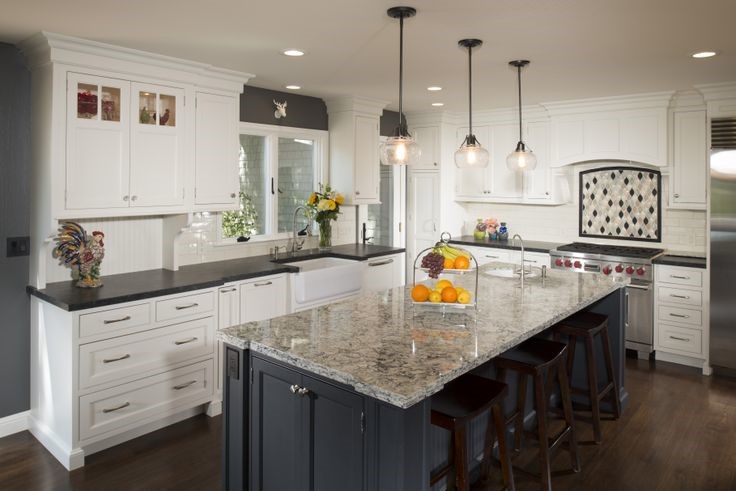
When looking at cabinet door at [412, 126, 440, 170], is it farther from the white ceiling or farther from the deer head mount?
the deer head mount

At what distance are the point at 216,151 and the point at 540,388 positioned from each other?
2.86 m

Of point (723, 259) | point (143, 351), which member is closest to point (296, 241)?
point (143, 351)

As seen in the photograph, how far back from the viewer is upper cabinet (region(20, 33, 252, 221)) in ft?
11.0

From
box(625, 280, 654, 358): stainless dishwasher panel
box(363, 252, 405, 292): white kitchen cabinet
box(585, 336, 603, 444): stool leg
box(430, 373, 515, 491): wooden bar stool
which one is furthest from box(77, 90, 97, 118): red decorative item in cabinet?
box(625, 280, 654, 358): stainless dishwasher panel

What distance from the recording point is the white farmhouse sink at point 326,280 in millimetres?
4422

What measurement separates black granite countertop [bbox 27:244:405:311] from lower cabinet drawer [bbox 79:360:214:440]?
0.54 metres

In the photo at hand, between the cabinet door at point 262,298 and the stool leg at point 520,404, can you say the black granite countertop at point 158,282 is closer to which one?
the cabinet door at point 262,298

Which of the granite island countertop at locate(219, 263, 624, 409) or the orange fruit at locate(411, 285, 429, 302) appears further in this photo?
the orange fruit at locate(411, 285, 429, 302)

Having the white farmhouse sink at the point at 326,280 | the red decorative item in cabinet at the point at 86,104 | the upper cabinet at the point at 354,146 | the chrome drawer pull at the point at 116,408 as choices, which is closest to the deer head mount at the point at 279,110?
the upper cabinet at the point at 354,146

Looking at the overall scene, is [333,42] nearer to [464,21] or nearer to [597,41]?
[464,21]

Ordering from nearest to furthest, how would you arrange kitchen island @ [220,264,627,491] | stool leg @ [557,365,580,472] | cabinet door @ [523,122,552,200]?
kitchen island @ [220,264,627,491] → stool leg @ [557,365,580,472] → cabinet door @ [523,122,552,200]

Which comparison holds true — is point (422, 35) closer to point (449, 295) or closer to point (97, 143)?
point (449, 295)

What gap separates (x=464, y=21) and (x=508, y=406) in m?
2.19

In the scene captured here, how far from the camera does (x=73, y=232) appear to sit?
3.52 m
